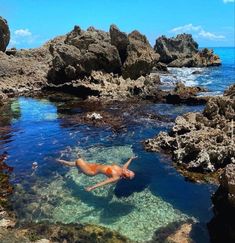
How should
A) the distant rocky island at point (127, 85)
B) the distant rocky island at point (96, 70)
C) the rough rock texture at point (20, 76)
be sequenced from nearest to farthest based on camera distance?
1. the distant rocky island at point (127, 85)
2. the distant rocky island at point (96, 70)
3. the rough rock texture at point (20, 76)

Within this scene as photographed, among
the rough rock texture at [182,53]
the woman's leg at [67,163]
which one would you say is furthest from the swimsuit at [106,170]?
the rough rock texture at [182,53]

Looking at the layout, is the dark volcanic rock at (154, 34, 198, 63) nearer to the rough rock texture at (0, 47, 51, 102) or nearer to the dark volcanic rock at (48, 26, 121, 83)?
the rough rock texture at (0, 47, 51, 102)

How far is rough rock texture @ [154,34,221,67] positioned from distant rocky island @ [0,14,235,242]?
45.7 meters

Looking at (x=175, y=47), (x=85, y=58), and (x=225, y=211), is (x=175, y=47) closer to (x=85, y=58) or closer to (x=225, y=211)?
(x=85, y=58)

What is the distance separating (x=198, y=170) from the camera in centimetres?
2262

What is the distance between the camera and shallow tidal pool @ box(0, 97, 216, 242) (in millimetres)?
17953

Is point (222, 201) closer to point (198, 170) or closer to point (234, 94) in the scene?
point (198, 170)

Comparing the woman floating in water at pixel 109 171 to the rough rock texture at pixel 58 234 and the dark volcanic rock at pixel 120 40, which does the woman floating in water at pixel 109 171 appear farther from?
the dark volcanic rock at pixel 120 40

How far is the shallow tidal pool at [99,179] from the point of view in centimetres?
1795

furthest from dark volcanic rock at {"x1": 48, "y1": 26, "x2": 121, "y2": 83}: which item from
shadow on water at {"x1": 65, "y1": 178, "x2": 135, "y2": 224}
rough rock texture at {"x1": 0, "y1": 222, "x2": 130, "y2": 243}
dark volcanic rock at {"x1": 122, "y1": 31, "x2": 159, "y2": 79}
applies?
rough rock texture at {"x1": 0, "y1": 222, "x2": 130, "y2": 243}

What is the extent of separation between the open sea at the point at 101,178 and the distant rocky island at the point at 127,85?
1687 millimetres

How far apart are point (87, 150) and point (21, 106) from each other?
2020cm

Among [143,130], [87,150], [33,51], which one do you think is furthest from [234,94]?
[33,51]

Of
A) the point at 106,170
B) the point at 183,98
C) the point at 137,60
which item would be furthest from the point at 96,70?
the point at 106,170
